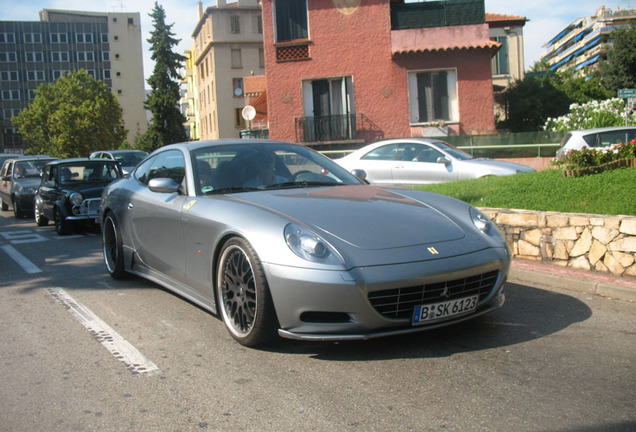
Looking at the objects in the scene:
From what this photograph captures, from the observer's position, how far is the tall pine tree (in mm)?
50094

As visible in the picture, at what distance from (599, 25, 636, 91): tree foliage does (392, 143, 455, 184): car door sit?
3204 centimetres

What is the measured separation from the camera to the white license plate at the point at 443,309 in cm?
395

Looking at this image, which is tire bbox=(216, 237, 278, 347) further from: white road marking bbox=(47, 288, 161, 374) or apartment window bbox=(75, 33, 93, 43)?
apartment window bbox=(75, 33, 93, 43)

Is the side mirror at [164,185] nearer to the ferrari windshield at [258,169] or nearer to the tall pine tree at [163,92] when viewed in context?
the ferrari windshield at [258,169]

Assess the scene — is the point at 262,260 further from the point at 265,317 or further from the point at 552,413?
the point at 552,413

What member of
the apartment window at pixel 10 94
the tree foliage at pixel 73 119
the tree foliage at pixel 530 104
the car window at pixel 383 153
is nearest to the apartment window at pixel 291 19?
the tree foliage at pixel 530 104

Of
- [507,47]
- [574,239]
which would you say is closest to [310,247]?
[574,239]

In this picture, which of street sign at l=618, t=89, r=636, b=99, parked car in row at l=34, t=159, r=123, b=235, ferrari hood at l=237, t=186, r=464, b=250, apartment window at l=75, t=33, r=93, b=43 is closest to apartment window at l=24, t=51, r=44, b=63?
apartment window at l=75, t=33, r=93, b=43

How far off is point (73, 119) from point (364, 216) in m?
66.6

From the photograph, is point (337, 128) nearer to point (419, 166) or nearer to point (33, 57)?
point (419, 166)

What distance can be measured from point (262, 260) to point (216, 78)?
189 ft

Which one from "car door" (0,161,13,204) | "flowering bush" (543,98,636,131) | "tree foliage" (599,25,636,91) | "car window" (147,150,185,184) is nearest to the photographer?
"car window" (147,150,185,184)

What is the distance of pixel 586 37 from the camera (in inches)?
4505

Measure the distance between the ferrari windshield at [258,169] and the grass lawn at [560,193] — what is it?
3376 mm
